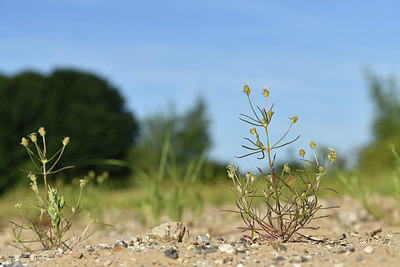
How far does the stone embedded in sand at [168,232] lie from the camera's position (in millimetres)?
2615

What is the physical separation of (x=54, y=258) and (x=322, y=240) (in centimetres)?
165

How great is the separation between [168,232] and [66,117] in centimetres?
1090

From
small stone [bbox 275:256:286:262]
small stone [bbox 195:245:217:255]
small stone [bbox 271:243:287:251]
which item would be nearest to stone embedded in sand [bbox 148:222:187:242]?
small stone [bbox 195:245:217:255]

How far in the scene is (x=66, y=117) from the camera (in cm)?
1277

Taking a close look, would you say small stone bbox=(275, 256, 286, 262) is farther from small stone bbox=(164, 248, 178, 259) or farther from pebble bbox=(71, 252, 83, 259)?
pebble bbox=(71, 252, 83, 259)

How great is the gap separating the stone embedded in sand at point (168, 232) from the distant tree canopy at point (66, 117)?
952 centimetres

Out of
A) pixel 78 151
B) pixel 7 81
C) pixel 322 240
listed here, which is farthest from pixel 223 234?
pixel 7 81

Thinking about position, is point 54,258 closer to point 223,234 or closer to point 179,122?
point 223,234

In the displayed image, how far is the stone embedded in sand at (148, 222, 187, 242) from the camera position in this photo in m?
2.62

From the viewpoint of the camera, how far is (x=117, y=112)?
46.6 ft

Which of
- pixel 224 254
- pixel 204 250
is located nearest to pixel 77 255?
pixel 204 250

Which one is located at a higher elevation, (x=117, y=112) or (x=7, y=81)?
(x=7, y=81)

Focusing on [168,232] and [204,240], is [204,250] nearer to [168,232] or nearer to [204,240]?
[204,240]

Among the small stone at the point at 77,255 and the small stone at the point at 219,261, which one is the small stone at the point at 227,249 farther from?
the small stone at the point at 77,255
